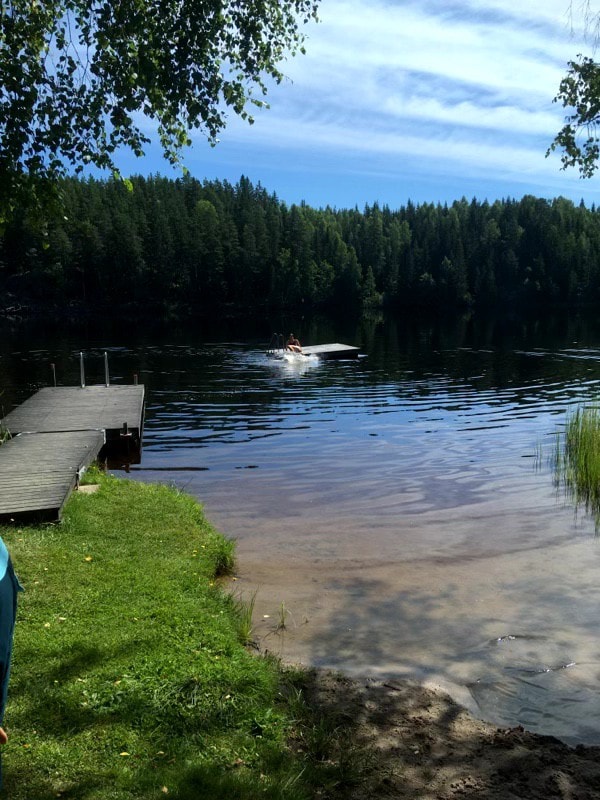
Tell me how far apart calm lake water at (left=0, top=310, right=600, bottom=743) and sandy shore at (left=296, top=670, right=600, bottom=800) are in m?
0.44

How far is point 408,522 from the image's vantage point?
13.4 meters

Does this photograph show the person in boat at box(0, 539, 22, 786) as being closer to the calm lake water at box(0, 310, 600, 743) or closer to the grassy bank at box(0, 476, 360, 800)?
the grassy bank at box(0, 476, 360, 800)

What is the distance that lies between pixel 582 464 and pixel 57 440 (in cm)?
1254

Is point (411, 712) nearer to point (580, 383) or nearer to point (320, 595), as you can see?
point (320, 595)

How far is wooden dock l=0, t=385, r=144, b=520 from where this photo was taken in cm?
1093

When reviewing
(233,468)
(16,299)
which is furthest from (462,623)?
(16,299)

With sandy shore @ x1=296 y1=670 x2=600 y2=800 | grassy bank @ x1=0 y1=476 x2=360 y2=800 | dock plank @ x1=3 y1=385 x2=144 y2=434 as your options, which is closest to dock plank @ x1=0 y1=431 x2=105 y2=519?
dock plank @ x1=3 y1=385 x2=144 y2=434

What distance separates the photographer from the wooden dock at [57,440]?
10.9 meters

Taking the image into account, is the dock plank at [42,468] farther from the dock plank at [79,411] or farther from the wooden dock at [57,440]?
the dock plank at [79,411]

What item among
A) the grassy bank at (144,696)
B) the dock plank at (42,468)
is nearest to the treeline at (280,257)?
the dock plank at (42,468)

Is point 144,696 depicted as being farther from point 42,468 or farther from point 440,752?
point 42,468

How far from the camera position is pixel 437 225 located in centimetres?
16188

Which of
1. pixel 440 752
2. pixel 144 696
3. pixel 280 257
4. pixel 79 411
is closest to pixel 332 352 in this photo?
pixel 79 411

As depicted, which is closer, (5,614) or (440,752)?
(5,614)
